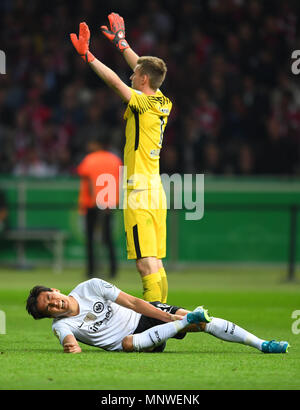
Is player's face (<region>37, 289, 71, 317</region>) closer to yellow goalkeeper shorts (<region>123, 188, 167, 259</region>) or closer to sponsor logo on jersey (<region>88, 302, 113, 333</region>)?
sponsor logo on jersey (<region>88, 302, 113, 333</region>)

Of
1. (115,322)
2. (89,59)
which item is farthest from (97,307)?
(89,59)

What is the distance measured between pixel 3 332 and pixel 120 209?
816 centimetres

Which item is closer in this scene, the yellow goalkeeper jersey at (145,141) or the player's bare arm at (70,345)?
the player's bare arm at (70,345)

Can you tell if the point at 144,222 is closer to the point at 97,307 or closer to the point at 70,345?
the point at 97,307

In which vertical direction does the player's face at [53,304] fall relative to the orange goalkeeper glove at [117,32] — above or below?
below

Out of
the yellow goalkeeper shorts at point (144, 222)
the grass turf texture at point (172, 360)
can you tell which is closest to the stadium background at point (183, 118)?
the grass turf texture at point (172, 360)

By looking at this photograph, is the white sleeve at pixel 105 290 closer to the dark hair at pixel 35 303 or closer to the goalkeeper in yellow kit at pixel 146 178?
the dark hair at pixel 35 303

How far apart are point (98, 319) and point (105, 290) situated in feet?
0.87

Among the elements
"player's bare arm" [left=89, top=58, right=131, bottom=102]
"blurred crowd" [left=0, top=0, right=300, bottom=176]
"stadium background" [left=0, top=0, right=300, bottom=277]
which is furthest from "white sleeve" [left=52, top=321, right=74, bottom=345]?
"blurred crowd" [left=0, top=0, right=300, bottom=176]

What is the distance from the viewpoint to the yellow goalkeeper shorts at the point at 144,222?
9.19 metres

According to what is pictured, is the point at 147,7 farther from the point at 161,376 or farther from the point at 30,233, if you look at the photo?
the point at 161,376

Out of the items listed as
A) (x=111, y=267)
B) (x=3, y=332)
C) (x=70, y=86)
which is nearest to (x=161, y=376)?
(x=3, y=332)

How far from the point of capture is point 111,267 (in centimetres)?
1672

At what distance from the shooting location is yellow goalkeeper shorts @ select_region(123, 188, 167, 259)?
919 cm
